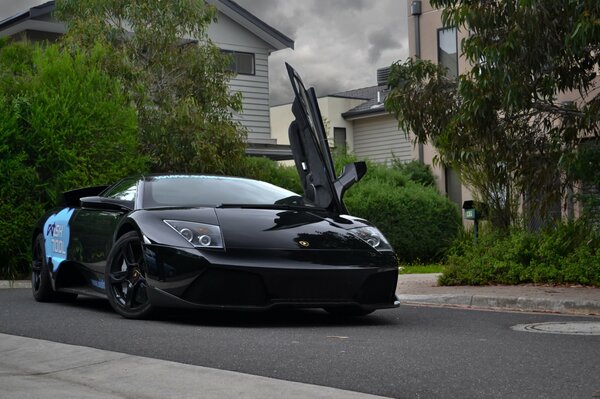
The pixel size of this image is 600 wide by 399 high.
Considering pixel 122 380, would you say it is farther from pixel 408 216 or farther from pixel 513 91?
pixel 408 216

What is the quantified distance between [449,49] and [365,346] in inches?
715

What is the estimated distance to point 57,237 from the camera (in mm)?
10281

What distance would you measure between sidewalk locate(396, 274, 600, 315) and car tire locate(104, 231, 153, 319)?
4410 millimetres

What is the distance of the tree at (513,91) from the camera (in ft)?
35.4

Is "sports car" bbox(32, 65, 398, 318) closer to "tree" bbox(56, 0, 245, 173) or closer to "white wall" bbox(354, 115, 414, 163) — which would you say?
"tree" bbox(56, 0, 245, 173)

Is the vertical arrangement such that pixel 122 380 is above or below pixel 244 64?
below

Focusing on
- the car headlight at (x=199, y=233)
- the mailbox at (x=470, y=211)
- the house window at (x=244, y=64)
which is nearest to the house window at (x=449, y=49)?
the house window at (x=244, y=64)

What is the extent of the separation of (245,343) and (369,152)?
101ft

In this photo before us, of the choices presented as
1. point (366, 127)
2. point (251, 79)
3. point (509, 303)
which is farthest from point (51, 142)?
point (366, 127)

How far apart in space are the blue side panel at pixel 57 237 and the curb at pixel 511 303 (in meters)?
4.18

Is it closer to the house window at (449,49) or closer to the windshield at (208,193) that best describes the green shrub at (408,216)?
the house window at (449,49)

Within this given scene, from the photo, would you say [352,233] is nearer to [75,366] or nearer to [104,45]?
[75,366]

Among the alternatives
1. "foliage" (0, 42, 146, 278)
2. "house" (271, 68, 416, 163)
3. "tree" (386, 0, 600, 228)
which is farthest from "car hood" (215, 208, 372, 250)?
"house" (271, 68, 416, 163)

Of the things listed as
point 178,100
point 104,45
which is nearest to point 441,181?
point 178,100
